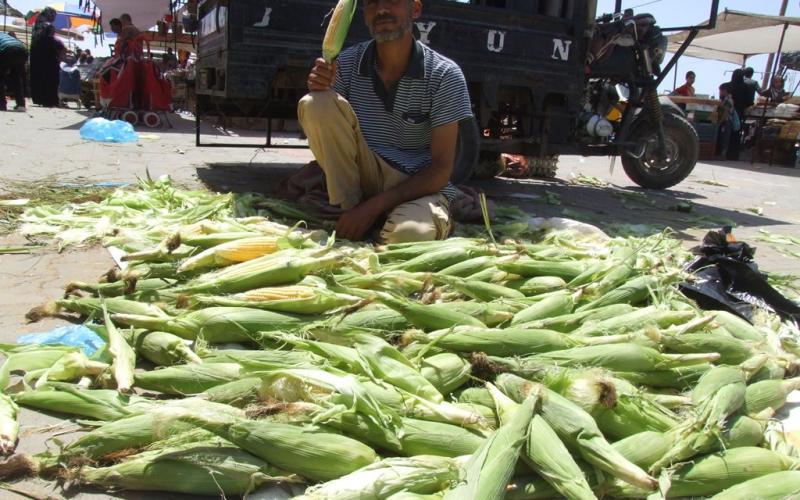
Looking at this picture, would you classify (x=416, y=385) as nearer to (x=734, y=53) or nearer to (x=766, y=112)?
(x=766, y=112)

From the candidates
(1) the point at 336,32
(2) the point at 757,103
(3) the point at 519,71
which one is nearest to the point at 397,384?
(1) the point at 336,32

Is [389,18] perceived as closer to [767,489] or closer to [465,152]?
[465,152]

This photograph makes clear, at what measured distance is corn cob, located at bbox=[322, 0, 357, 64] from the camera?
3447 millimetres

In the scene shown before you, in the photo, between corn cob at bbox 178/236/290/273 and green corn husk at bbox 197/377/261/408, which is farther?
corn cob at bbox 178/236/290/273

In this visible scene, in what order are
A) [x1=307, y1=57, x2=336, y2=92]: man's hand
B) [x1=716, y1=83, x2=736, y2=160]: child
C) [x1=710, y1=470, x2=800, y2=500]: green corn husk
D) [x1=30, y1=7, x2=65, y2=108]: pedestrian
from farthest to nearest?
[x1=716, y1=83, x2=736, y2=160]: child
[x1=30, y1=7, x2=65, y2=108]: pedestrian
[x1=307, y1=57, x2=336, y2=92]: man's hand
[x1=710, y1=470, x2=800, y2=500]: green corn husk

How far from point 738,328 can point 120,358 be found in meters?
2.15

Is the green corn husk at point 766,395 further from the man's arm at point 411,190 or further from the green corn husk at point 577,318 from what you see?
the man's arm at point 411,190

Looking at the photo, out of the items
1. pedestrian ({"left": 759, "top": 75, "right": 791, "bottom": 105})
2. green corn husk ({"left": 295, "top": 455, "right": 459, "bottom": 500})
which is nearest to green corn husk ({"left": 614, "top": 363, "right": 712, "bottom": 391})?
green corn husk ({"left": 295, "top": 455, "right": 459, "bottom": 500})

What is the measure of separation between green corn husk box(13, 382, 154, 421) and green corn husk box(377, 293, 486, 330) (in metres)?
0.83

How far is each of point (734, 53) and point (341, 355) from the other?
819 inches

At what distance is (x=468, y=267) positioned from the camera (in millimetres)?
2727

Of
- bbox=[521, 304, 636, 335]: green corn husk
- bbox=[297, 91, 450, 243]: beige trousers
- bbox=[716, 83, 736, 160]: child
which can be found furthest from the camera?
bbox=[716, 83, 736, 160]: child

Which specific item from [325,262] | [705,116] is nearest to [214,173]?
[325,262]

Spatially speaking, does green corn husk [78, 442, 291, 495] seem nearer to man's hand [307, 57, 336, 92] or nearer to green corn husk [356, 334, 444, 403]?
green corn husk [356, 334, 444, 403]
